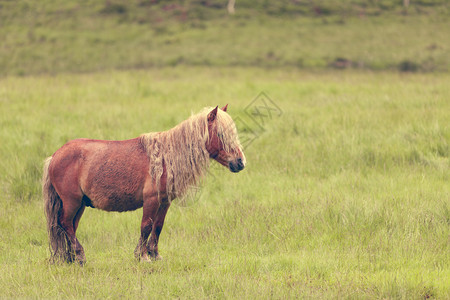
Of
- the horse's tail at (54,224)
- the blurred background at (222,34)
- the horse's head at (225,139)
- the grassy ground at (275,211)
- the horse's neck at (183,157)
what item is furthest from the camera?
the blurred background at (222,34)

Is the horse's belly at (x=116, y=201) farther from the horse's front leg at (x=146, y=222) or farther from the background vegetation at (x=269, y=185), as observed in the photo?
the background vegetation at (x=269, y=185)

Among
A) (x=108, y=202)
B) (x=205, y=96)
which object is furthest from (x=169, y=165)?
(x=205, y=96)

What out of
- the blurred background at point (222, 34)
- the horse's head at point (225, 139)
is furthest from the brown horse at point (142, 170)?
the blurred background at point (222, 34)

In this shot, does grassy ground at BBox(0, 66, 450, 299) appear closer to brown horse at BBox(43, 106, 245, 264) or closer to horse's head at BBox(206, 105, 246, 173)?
brown horse at BBox(43, 106, 245, 264)

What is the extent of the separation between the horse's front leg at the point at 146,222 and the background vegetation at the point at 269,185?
140 millimetres

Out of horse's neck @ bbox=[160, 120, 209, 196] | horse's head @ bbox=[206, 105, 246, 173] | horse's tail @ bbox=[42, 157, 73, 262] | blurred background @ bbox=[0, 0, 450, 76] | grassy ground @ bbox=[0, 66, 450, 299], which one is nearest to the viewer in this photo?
grassy ground @ bbox=[0, 66, 450, 299]

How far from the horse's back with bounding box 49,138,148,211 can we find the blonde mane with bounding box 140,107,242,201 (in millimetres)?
138

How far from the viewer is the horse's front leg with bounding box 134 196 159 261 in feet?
16.1

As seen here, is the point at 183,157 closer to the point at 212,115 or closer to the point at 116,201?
the point at 212,115

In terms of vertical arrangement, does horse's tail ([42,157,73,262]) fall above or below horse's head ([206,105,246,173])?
below

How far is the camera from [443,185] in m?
7.59

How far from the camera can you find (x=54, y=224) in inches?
203

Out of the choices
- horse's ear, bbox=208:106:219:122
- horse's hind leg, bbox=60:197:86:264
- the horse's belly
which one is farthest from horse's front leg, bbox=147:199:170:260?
horse's ear, bbox=208:106:219:122

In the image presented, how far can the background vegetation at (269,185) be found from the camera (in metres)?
4.87
